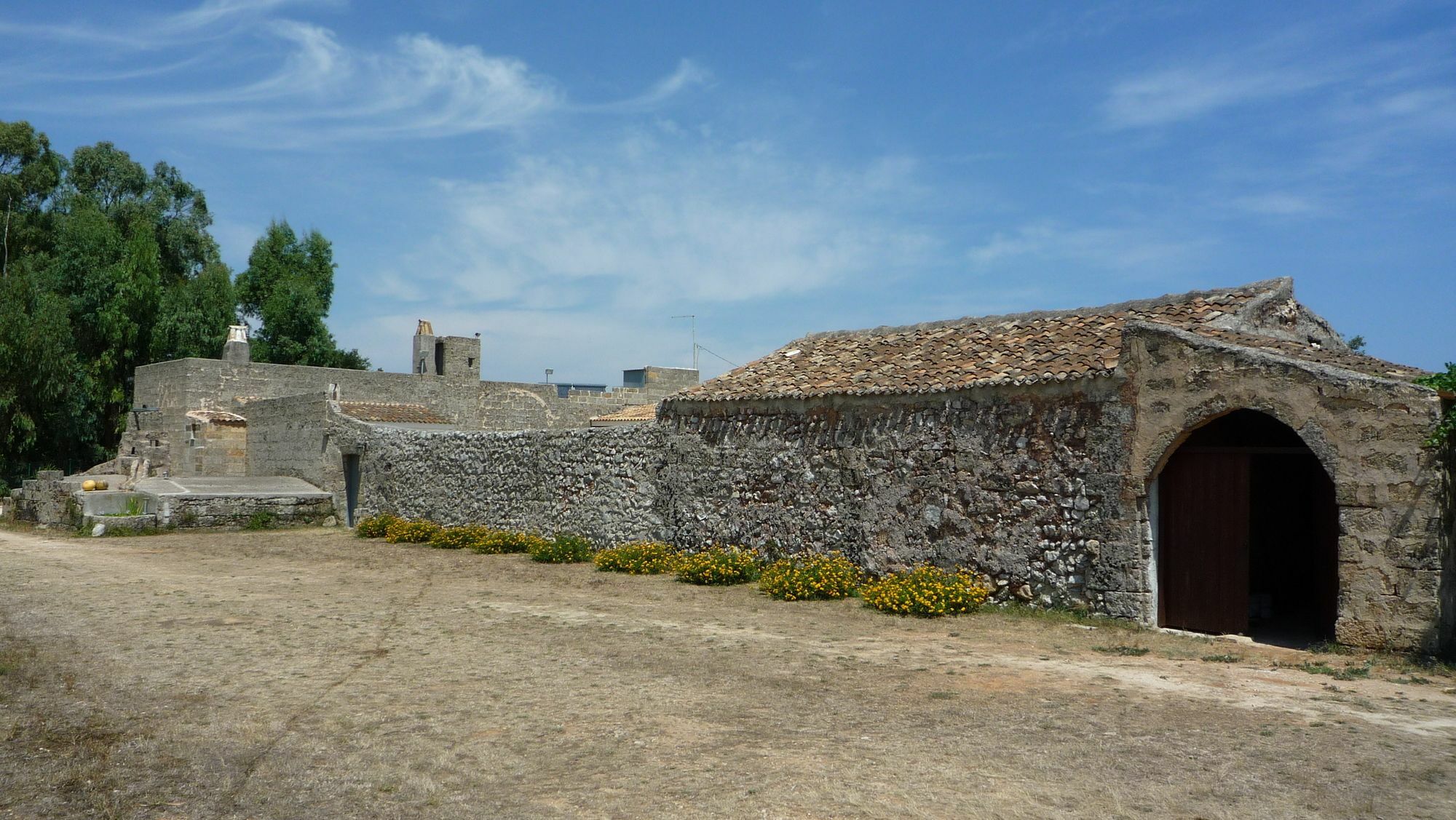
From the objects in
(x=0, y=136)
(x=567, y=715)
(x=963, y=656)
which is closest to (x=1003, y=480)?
(x=963, y=656)

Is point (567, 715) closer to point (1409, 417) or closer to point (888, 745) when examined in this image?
point (888, 745)

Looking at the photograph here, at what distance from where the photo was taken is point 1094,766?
5.89 metres

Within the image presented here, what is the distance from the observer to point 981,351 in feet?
44.3

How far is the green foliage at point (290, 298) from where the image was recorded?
139ft

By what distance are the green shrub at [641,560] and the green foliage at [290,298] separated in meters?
28.7

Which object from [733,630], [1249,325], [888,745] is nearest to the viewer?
[888,745]

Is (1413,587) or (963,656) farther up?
(1413,587)

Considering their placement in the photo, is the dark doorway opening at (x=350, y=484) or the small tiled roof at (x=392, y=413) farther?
the small tiled roof at (x=392, y=413)

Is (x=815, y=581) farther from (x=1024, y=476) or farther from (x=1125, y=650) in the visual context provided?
(x=1125, y=650)

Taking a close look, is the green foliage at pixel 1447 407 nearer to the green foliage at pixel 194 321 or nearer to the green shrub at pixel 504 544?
the green shrub at pixel 504 544

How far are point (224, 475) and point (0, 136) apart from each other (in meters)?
27.7

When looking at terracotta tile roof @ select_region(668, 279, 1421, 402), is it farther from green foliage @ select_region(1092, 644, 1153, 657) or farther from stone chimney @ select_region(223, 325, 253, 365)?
stone chimney @ select_region(223, 325, 253, 365)

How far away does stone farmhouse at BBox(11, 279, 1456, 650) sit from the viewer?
9031 millimetres

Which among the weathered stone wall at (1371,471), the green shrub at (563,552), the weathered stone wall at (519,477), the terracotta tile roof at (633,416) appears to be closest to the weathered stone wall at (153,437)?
the weathered stone wall at (519,477)
